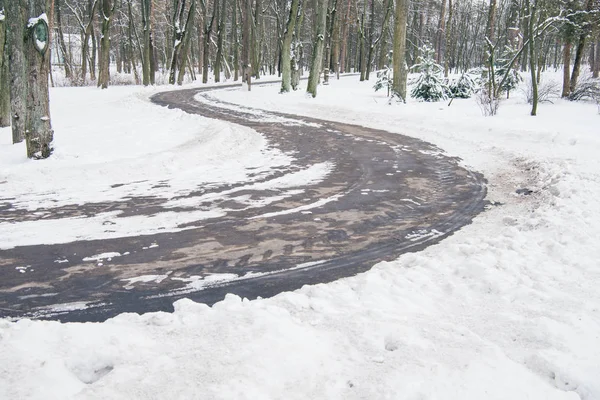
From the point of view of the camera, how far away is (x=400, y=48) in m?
19.2

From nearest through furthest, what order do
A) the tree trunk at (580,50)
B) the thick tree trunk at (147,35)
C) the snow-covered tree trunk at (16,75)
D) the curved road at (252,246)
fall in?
the curved road at (252,246)
the snow-covered tree trunk at (16,75)
the tree trunk at (580,50)
the thick tree trunk at (147,35)

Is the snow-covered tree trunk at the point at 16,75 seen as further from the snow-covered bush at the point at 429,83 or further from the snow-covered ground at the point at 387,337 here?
the snow-covered bush at the point at 429,83

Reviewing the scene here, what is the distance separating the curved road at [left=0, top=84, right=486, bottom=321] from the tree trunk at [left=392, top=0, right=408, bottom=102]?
40.0 feet

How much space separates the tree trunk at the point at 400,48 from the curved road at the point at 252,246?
12.2 metres

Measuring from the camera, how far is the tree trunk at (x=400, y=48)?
61.2 feet

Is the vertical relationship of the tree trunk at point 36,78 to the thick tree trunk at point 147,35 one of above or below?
below

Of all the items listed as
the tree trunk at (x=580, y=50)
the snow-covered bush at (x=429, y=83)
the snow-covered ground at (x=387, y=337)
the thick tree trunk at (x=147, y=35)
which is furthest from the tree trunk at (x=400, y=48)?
the thick tree trunk at (x=147, y=35)

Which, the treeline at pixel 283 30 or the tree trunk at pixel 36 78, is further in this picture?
the treeline at pixel 283 30

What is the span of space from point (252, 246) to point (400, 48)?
16740mm

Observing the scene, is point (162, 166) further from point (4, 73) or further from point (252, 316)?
point (4, 73)

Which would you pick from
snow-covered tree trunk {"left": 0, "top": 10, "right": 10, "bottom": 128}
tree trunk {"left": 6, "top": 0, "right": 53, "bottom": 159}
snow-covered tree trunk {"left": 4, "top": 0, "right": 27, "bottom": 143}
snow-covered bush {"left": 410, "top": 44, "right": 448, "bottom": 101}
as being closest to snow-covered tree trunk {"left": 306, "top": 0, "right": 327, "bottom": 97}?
snow-covered bush {"left": 410, "top": 44, "right": 448, "bottom": 101}

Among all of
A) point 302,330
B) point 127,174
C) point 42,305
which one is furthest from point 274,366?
point 127,174

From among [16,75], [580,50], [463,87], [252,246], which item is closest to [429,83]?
[463,87]

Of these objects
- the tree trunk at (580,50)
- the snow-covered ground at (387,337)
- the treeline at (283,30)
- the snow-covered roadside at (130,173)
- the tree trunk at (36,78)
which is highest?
the treeline at (283,30)
